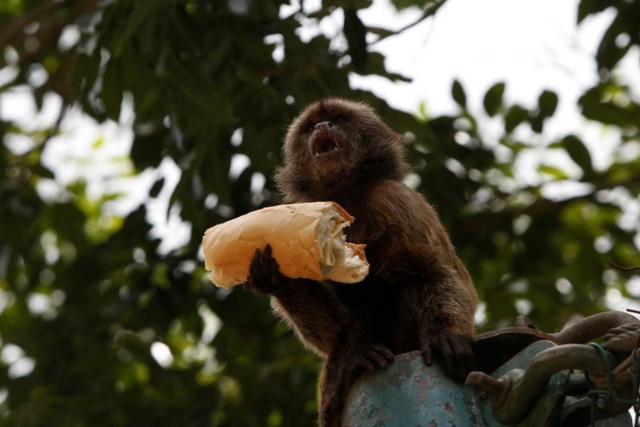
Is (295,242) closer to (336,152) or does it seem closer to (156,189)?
(336,152)

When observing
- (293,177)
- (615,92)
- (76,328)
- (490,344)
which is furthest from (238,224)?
(615,92)

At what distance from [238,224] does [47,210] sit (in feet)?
18.5

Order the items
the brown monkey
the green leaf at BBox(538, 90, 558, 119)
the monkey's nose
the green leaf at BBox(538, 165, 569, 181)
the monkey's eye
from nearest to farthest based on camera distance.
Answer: the brown monkey, the monkey's nose, the monkey's eye, the green leaf at BBox(538, 90, 558, 119), the green leaf at BBox(538, 165, 569, 181)

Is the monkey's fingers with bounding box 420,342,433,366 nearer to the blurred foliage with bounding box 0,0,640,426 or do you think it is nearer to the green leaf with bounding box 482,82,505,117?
the blurred foliage with bounding box 0,0,640,426

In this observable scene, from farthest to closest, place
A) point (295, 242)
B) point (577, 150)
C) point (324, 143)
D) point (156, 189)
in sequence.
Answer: point (577, 150), point (156, 189), point (324, 143), point (295, 242)

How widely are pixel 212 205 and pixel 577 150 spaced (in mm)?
2850

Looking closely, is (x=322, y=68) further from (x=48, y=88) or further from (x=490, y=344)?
(x=48, y=88)

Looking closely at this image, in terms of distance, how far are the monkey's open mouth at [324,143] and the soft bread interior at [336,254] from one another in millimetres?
2239

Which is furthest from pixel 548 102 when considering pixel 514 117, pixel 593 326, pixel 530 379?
pixel 530 379

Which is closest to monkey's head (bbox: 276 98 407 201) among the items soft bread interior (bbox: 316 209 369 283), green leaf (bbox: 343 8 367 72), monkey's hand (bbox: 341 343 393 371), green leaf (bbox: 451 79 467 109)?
green leaf (bbox: 343 8 367 72)

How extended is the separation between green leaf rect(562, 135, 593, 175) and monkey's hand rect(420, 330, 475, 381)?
3.90m

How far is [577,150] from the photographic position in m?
7.95

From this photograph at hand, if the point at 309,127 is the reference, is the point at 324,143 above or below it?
above

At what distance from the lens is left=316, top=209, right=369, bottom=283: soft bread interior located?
12.8 feet
